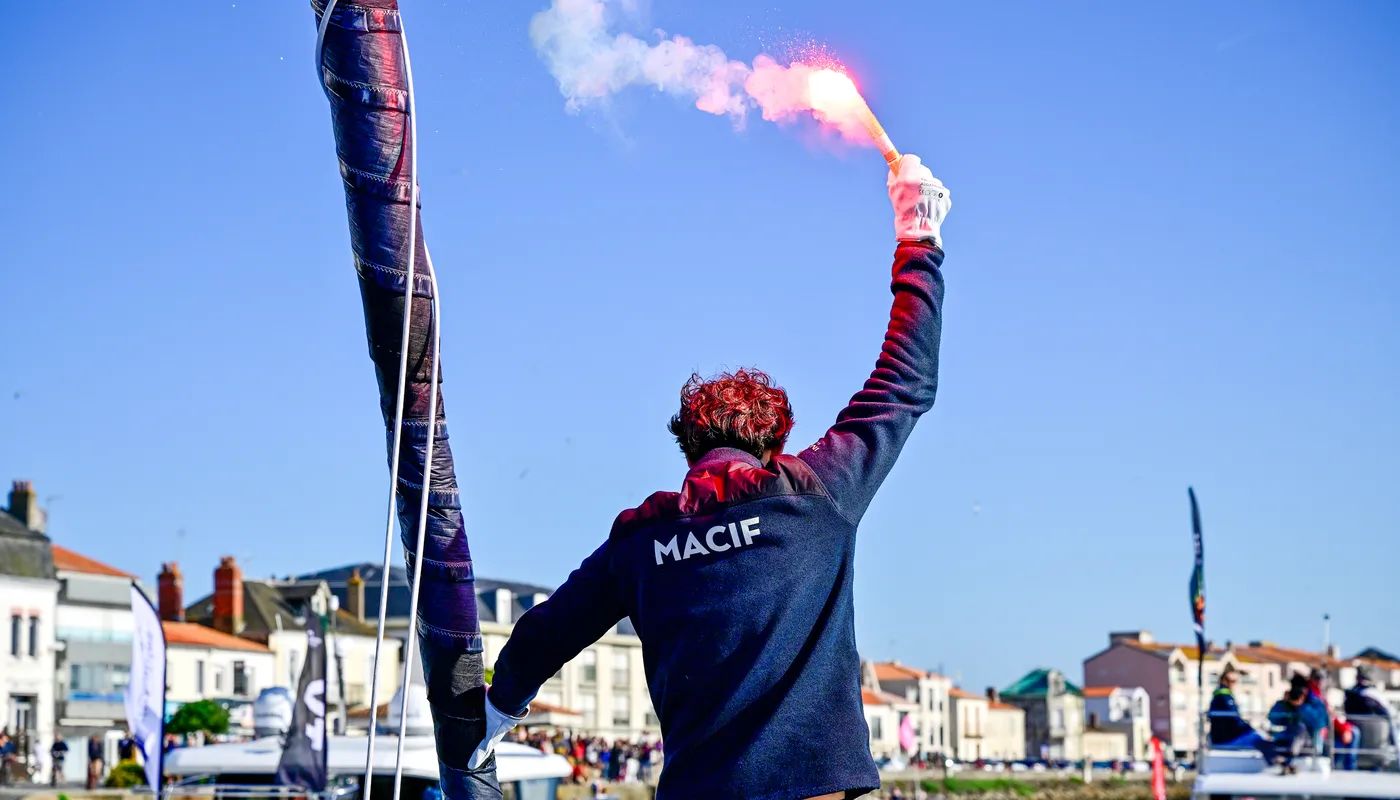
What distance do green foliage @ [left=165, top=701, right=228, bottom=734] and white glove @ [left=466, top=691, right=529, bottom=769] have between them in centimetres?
5345

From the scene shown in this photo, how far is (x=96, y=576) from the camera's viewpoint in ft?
219

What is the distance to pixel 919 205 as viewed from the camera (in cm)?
372

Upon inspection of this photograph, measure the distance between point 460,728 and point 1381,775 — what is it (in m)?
10.2

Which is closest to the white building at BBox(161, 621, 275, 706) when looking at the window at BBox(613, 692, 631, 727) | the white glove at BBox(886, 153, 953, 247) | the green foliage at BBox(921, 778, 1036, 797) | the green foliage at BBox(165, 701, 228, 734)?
the green foliage at BBox(165, 701, 228, 734)

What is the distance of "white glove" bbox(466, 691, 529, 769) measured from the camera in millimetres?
3885

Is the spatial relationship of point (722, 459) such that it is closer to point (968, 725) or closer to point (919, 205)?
point (919, 205)

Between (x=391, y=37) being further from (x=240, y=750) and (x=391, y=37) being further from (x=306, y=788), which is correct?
(x=240, y=750)

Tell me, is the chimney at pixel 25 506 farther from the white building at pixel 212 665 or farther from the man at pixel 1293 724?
the man at pixel 1293 724

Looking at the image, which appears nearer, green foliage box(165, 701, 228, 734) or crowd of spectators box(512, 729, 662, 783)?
crowd of spectators box(512, 729, 662, 783)

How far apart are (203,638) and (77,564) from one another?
6284 mm

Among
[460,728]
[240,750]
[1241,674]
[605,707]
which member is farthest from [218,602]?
[1241,674]

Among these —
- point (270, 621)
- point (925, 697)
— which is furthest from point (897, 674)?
point (270, 621)

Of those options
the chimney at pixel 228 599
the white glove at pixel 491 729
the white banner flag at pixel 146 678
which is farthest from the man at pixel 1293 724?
the chimney at pixel 228 599

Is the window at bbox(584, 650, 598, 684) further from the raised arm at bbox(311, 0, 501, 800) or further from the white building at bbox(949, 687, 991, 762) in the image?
the raised arm at bbox(311, 0, 501, 800)
